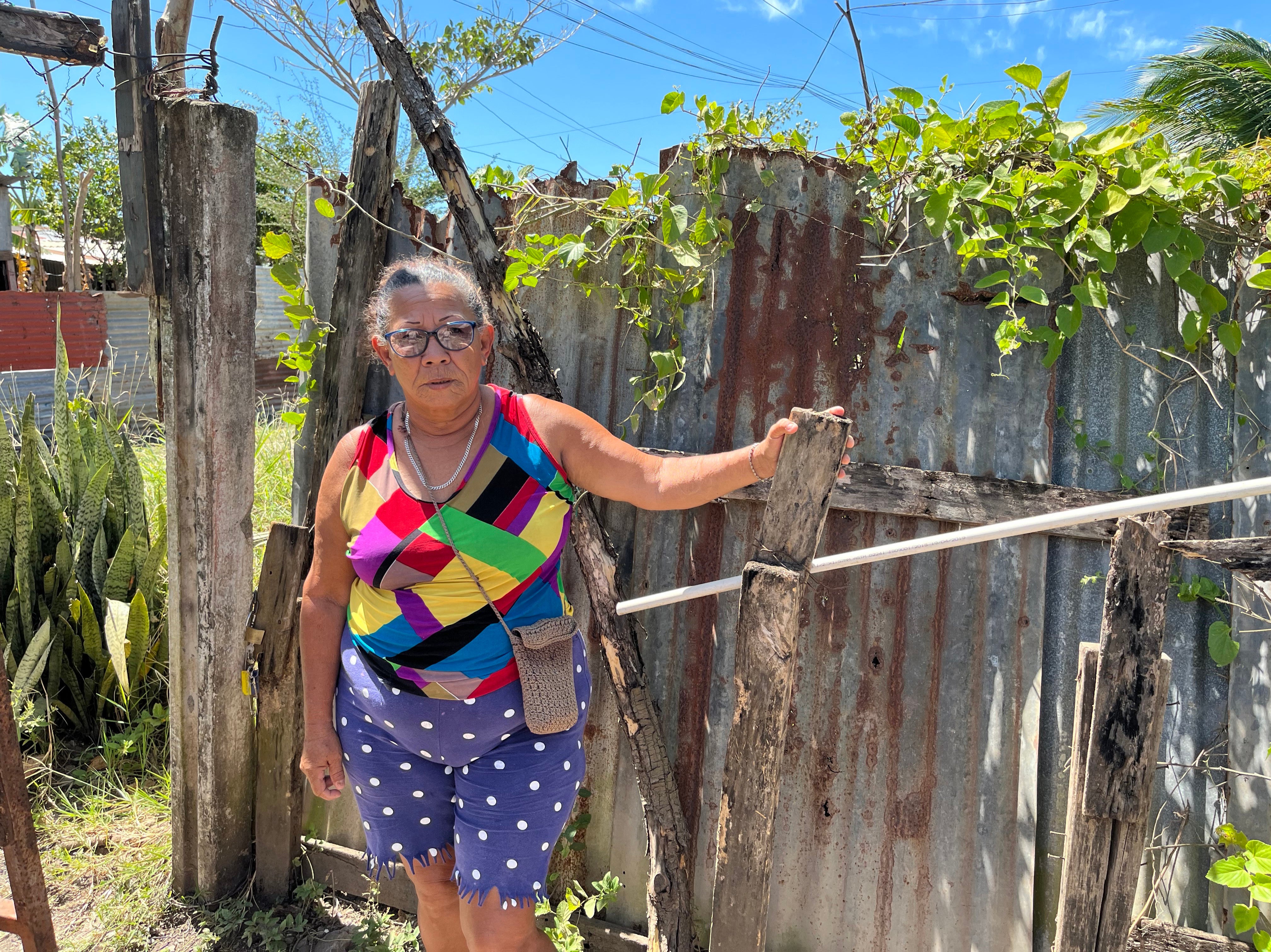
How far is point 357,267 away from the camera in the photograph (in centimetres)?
278

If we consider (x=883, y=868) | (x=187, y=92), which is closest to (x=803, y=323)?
(x=883, y=868)

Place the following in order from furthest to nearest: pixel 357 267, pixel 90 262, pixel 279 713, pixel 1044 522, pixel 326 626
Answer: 1. pixel 90 262
2. pixel 279 713
3. pixel 357 267
4. pixel 326 626
5. pixel 1044 522

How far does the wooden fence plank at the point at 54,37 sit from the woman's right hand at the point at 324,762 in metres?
→ 2.20

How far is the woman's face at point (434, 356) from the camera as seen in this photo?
76.9 inches

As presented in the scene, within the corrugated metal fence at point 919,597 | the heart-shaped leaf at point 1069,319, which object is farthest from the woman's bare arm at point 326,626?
the heart-shaped leaf at point 1069,319

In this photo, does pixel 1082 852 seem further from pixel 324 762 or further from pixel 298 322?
pixel 298 322

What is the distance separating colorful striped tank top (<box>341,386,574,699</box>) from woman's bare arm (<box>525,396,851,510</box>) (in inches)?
1.9

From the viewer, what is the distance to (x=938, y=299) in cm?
234

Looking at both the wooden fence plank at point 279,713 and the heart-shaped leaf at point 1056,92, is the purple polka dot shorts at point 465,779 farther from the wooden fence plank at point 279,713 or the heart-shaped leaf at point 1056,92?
the heart-shaped leaf at point 1056,92

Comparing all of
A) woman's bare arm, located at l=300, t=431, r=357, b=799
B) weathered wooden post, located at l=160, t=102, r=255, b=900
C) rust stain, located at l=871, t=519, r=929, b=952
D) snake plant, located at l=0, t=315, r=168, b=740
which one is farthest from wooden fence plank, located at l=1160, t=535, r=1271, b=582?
snake plant, located at l=0, t=315, r=168, b=740

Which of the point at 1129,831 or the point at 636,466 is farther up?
the point at 636,466

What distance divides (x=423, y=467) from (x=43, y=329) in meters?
14.0

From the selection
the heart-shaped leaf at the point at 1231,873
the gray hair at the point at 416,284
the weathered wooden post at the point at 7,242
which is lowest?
the heart-shaped leaf at the point at 1231,873

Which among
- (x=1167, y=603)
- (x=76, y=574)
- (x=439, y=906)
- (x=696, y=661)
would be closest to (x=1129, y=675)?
(x=1167, y=603)
